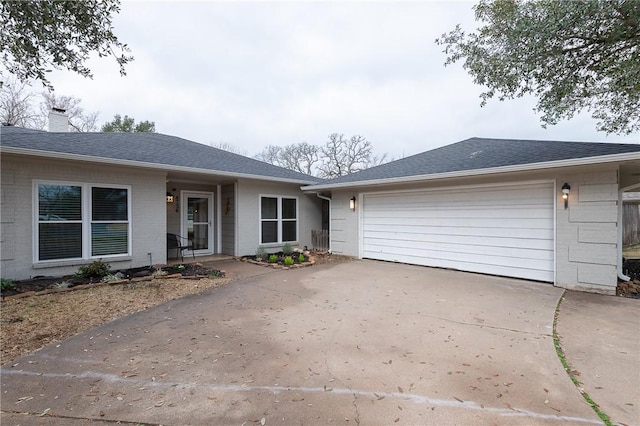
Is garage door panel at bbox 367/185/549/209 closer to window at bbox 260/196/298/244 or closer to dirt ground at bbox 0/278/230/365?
window at bbox 260/196/298/244

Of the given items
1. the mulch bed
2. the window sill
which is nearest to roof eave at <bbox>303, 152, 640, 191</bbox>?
the mulch bed

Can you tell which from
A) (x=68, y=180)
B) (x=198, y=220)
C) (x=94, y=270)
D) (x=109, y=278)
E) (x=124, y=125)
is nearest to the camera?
(x=109, y=278)

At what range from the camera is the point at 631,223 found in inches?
538

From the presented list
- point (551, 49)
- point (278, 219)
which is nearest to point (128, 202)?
point (278, 219)

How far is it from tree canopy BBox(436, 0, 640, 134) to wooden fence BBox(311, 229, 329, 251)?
21.3 ft

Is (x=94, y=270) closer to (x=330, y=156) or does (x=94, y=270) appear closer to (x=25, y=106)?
(x=25, y=106)

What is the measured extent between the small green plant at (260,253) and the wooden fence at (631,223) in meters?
15.2

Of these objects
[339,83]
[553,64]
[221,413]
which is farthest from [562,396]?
[339,83]

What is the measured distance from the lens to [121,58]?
15.9 feet

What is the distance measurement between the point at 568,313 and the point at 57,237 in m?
9.63

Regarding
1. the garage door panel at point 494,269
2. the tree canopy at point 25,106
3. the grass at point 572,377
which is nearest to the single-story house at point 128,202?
the garage door panel at point 494,269

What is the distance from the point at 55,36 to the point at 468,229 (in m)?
8.83

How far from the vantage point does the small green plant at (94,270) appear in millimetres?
6228

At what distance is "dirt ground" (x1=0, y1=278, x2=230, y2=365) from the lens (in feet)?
11.6
